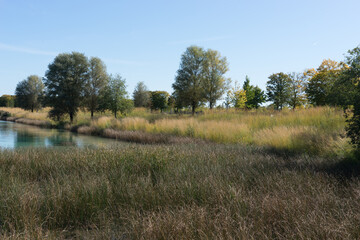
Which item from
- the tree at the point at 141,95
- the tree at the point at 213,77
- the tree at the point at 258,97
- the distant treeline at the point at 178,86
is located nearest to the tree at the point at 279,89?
the distant treeline at the point at 178,86

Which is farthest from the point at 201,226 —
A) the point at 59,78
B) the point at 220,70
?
the point at 220,70

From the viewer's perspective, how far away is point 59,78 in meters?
30.8

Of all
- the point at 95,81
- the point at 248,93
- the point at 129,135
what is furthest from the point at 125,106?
the point at 248,93

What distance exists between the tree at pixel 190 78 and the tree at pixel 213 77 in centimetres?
68

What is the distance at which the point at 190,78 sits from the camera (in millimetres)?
35219

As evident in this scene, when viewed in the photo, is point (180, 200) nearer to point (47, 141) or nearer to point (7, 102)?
point (47, 141)

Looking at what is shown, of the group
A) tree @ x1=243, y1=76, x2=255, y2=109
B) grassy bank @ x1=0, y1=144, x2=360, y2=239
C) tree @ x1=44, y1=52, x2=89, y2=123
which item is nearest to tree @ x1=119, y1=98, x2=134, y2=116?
tree @ x1=44, y1=52, x2=89, y2=123

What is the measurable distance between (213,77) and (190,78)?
10.9 ft

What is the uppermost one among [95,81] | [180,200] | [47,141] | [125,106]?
[95,81]

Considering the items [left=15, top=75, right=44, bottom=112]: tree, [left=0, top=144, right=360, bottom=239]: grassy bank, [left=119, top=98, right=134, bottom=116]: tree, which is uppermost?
[left=15, top=75, right=44, bottom=112]: tree

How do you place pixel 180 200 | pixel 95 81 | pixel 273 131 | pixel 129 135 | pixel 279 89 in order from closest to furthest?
pixel 180 200
pixel 273 131
pixel 129 135
pixel 95 81
pixel 279 89

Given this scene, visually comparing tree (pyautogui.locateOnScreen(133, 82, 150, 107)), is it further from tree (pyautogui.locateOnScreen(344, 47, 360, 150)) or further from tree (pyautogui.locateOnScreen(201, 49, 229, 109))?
tree (pyautogui.locateOnScreen(344, 47, 360, 150))

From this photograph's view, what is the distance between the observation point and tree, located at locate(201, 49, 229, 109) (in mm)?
35897

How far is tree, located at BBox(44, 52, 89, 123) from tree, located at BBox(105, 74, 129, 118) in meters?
5.61
